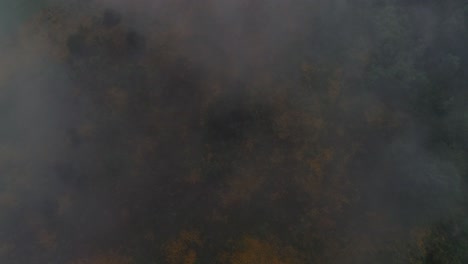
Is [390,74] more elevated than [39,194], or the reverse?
[390,74]

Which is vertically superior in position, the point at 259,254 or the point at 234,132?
the point at 234,132

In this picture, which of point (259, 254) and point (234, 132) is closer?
point (259, 254)

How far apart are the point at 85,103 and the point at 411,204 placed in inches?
457

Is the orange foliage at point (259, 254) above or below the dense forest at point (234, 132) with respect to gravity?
below

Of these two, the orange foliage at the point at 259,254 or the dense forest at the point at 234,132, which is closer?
the orange foliage at the point at 259,254

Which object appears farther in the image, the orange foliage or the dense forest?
the dense forest

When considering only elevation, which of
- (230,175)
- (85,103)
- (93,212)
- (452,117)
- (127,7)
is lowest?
(93,212)

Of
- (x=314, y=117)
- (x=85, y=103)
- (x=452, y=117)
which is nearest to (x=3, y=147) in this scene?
(x=85, y=103)

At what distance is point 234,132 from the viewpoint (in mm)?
14141

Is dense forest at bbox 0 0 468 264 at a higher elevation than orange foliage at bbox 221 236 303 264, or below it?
higher

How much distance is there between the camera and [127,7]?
15781mm

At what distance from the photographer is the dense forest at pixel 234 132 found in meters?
12.6

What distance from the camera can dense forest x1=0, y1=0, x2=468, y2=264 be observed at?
12617 mm

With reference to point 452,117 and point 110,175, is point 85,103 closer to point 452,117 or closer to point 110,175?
point 110,175
